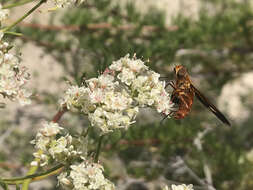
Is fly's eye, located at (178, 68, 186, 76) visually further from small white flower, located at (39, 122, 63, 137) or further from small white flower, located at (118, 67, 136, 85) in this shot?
small white flower, located at (39, 122, 63, 137)

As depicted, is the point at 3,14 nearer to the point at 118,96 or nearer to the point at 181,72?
the point at 118,96

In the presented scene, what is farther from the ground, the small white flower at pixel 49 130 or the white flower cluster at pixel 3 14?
the white flower cluster at pixel 3 14

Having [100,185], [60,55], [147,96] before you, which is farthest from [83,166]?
[60,55]

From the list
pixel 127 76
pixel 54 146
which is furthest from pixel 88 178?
pixel 127 76

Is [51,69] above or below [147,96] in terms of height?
above

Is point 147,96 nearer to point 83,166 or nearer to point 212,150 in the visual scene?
point 83,166

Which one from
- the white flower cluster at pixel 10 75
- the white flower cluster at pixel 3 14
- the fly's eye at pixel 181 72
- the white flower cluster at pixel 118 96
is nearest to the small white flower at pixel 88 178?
the white flower cluster at pixel 118 96

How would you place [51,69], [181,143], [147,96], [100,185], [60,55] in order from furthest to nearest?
1. [51,69]
2. [60,55]
3. [181,143]
4. [147,96]
5. [100,185]

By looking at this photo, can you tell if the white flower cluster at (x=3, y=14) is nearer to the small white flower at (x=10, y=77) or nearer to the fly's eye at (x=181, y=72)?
the small white flower at (x=10, y=77)
